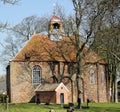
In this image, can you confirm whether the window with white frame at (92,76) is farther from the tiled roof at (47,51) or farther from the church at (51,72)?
the tiled roof at (47,51)

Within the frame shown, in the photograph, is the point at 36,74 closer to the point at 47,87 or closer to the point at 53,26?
the point at 47,87

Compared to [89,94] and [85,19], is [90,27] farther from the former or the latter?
[89,94]

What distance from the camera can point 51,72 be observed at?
2288 inches

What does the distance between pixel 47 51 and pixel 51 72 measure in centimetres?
343

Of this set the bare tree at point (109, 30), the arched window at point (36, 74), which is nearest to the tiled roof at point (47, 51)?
the arched window at point (36, 74)

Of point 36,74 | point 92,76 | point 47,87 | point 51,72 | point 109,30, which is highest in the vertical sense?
point 109,30

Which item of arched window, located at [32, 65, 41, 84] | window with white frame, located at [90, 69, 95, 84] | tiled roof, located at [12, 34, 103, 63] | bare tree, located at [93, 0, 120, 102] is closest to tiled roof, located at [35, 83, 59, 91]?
arched window, located at [32, 65, 41, 84]

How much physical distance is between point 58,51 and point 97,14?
19.5 metres

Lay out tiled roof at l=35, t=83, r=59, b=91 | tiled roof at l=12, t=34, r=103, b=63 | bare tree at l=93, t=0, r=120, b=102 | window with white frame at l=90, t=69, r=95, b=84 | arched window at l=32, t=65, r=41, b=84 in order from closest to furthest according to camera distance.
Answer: bare tree at l=93, t=0, r=120, b=102, tiled roof at l=35, t=83, r=59, b=91, tiled roof at l=12, t=34, r=103, b=63, arched window at l=32, t=65, r=41, b=84, window with white frame at l=90, t=69, r=95, b=84

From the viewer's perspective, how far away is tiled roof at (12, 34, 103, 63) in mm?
57719

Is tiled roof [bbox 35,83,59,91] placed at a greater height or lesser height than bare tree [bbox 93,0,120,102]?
lesser

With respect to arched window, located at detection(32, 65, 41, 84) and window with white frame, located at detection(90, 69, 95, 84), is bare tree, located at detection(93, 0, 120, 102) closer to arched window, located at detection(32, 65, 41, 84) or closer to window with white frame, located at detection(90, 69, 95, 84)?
arched window, located at detection(32, 65, 41, 84)

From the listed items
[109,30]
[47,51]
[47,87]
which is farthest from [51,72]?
[109,30]

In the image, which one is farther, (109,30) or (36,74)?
(36,74)
